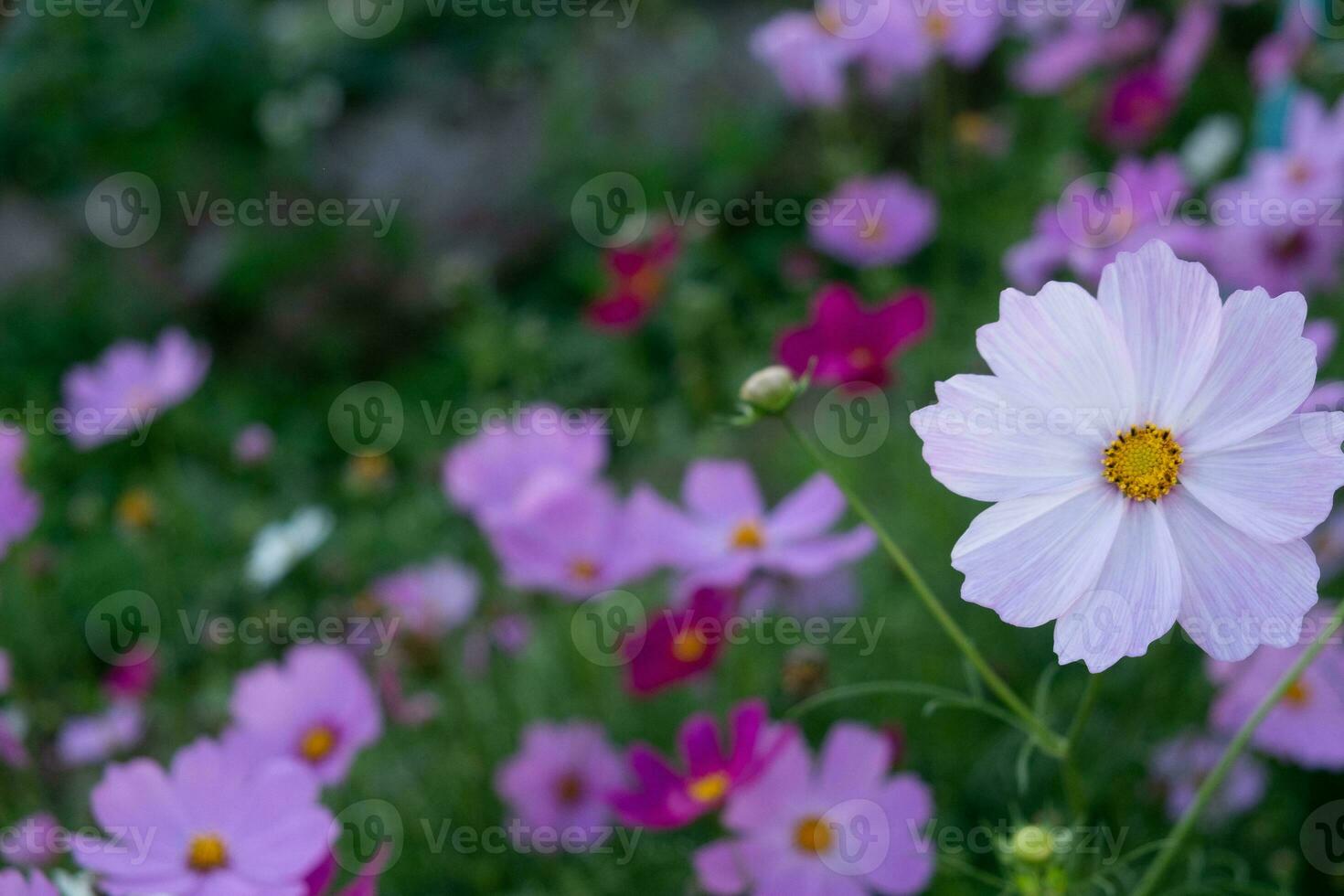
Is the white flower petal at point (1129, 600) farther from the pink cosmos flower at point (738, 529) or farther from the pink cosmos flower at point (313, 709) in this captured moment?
the pink cosmos flower at point (313, 709)

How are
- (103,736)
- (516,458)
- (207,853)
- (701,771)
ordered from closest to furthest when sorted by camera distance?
(207,853) → (701,771) → (516,458) → (103,736)

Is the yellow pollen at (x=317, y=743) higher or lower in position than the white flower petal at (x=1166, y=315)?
lower

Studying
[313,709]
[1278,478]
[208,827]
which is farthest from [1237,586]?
[313,709]

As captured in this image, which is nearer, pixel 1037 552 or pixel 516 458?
pixel 1037 552

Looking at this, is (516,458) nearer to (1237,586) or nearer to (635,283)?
(635,283)

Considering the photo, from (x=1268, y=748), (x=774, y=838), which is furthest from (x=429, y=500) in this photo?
(x=1268, y=748)

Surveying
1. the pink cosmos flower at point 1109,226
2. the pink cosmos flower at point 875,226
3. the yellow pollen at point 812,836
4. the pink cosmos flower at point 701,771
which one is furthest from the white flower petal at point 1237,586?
the pink cosmos flower at point 875,226

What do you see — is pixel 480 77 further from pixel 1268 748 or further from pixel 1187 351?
pixel 1187 351
